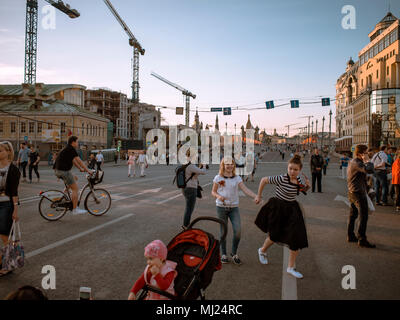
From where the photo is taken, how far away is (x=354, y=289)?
12.9ft

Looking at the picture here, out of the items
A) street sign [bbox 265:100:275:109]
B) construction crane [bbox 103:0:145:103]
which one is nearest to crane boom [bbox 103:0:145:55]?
construction crane [bbox 103:0:145:103]

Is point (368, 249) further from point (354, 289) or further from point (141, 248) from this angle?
point (141, 248)

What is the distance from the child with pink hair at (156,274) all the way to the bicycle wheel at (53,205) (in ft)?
19.0

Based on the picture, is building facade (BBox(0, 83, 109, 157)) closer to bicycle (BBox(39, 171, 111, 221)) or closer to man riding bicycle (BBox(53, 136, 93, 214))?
bicycle (BBox(39, 171, 111, 221))

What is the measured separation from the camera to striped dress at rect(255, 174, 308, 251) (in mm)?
4367

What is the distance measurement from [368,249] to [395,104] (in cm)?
5798

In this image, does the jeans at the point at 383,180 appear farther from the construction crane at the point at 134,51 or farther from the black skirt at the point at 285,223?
the construction crane at the point at 134,51

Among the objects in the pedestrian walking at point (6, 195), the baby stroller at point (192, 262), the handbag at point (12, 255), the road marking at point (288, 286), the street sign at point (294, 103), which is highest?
the street sign at point (294, 103)

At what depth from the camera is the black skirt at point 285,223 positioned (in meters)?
4.36

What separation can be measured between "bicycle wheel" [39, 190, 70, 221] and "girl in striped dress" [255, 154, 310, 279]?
5351mm

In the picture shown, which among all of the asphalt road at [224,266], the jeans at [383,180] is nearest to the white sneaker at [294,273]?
the asphalt road at [224,266]

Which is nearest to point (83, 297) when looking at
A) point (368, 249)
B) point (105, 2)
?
point (368, 249)

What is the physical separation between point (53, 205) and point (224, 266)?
5059 mm

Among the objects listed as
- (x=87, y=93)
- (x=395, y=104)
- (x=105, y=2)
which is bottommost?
(x=395, y=104)
